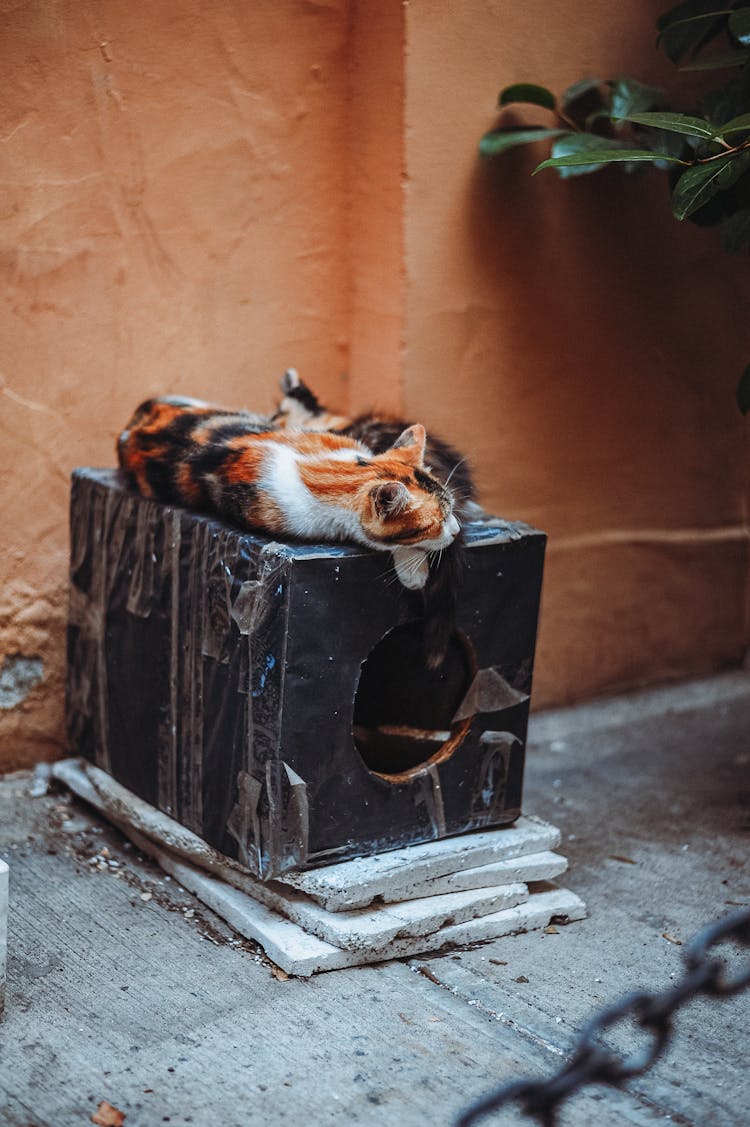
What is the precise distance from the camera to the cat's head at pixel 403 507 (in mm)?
2318

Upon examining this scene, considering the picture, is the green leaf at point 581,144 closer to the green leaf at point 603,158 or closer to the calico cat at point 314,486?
the green leaf at point 603,158

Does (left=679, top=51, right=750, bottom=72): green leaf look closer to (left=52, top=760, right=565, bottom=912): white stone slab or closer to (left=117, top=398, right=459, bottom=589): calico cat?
(left=117, top=398, right=459, bottom=589): calico cat

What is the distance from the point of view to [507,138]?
126 inches

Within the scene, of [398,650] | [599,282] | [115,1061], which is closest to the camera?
[115,1061]

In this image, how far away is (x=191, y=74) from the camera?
10.3 ft

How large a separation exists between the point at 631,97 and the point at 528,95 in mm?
273

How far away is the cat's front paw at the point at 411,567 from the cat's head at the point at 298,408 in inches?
27.7

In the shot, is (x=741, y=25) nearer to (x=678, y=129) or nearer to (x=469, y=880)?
(x=678, y=129)

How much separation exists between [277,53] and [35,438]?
1.22 metres

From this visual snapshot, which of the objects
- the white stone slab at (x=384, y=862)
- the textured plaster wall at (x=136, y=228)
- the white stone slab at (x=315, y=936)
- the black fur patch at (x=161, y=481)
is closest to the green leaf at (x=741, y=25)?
the textured plaster wall at (x=136, y=228)

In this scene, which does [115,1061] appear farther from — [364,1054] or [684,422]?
[684,422]

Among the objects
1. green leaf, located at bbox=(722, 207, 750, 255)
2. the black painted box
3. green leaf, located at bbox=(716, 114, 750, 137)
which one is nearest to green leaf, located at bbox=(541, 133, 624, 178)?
green leaf, located at bbox=(722, 207, 750, 255)

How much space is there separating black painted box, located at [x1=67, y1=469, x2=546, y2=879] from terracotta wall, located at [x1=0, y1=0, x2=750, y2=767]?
0.32 metres

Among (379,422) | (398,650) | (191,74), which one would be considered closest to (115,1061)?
(398,650)
